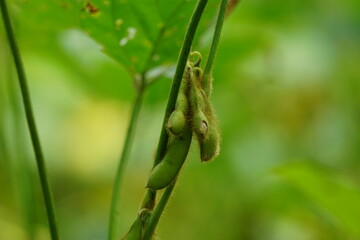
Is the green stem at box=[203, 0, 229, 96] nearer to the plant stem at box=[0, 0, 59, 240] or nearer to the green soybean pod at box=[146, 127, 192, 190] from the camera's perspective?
the green soybean pod at box=[146, 127, 192, 190]

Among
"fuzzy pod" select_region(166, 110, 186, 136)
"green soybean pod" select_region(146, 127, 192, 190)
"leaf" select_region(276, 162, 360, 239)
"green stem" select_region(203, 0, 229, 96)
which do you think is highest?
"green stem" select_region(203, 0, 229, 96)

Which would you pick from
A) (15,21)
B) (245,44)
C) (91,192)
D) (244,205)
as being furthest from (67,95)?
(15,21)

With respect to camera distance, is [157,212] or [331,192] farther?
[331,192]

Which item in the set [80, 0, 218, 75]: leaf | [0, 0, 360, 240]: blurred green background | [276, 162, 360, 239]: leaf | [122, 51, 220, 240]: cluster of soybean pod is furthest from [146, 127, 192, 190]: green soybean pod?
[0, 0, 360, 240]: blurred green background

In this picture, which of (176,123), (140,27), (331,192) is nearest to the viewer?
(176,123)

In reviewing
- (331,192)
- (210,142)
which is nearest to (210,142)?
(210,142)

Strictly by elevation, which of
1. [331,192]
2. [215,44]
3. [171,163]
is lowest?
[331,192]

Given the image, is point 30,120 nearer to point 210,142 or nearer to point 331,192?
point 210,142
